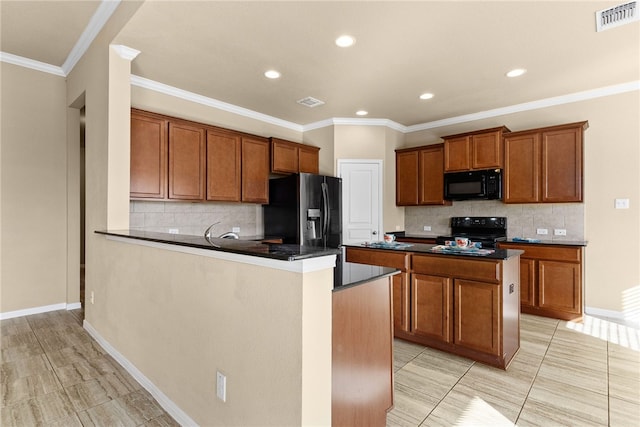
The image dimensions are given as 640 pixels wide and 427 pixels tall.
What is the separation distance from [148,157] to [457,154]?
3.95 m

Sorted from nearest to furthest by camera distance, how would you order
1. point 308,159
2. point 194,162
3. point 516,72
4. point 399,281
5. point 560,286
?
point 399,281
point 516,72
point 560,286
point 194,162
point 308,159

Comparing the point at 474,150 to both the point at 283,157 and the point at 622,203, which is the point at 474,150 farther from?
the point at 283,157

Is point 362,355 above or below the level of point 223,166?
below

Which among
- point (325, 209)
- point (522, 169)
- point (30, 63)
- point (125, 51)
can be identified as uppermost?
point (30, 63)

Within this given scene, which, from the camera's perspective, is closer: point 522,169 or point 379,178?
point 522,169

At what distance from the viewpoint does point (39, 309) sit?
11.6 ft

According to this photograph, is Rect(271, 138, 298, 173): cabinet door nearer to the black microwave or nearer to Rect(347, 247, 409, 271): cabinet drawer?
Rect(347, 247, 409, 271): cabinet drawer

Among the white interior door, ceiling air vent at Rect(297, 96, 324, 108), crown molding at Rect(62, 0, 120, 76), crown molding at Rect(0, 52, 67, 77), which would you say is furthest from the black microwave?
crown molding at Rect(0, 52, 67, 77)

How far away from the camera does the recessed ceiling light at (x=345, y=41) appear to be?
2.68m

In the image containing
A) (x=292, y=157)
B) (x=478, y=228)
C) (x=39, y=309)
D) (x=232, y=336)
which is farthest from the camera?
(x=292, y=157)

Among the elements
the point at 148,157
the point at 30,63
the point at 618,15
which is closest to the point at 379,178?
the point at 618,15

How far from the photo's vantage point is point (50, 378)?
7.16 feet

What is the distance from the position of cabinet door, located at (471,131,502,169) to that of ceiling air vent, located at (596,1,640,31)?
177cm

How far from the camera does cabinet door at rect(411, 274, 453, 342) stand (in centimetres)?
268
